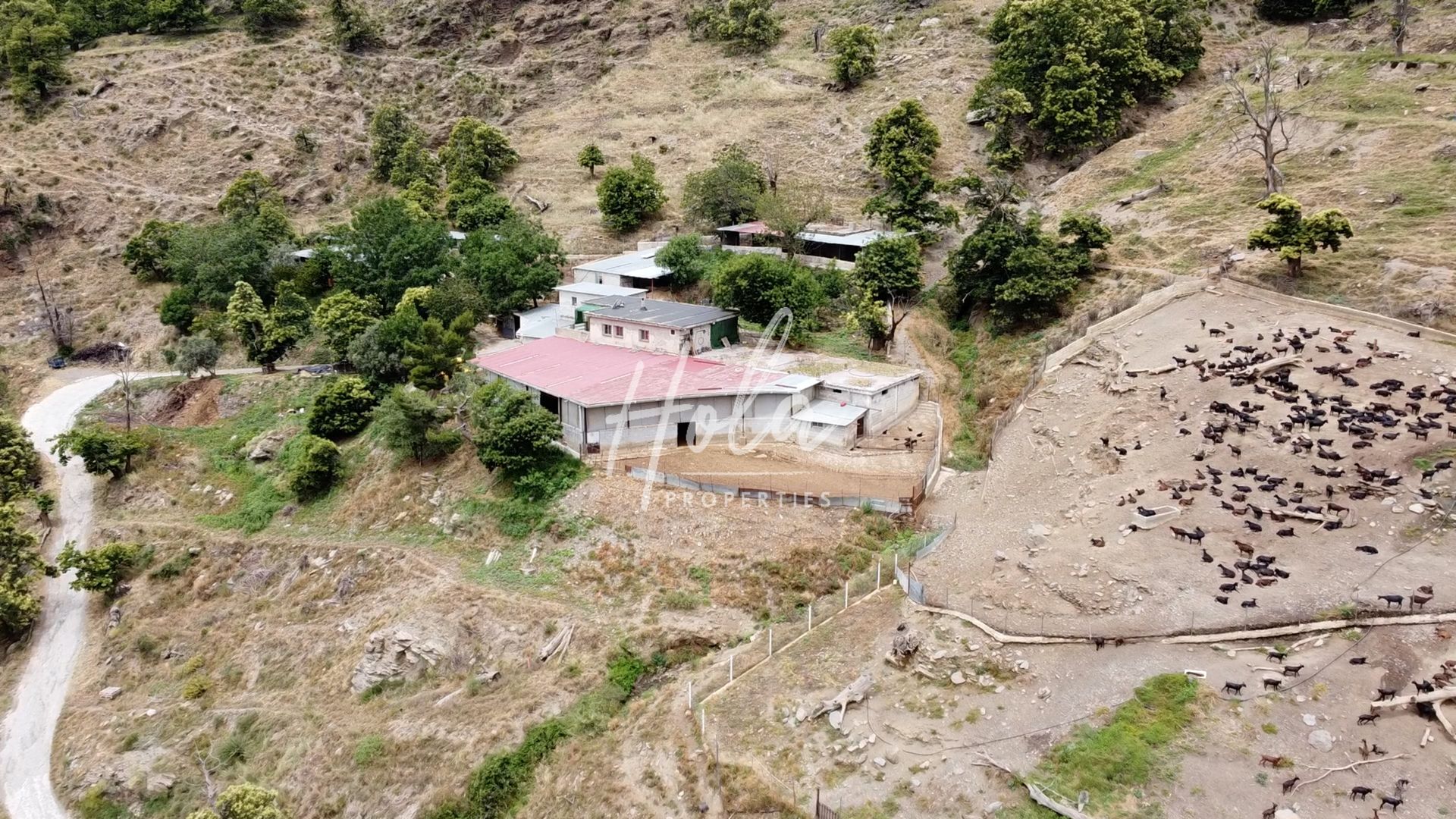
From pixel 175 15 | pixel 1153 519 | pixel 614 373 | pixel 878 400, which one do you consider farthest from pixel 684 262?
pixel 175 15

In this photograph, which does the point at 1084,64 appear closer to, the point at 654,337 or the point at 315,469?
the point at 654,337

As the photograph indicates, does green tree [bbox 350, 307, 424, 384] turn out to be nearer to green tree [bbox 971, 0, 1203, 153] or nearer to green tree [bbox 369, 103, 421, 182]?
green tree [bbox 369, 103, 421, 182]

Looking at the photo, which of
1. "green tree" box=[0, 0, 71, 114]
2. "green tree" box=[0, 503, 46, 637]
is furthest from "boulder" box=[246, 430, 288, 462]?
"green tree" box=[0, 0, 71, 114]

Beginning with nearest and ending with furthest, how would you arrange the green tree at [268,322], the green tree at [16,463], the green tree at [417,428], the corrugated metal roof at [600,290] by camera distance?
the green tree at [417,428] < the green tree at [16,463] < the corrugated metal roof at [600,290] < the green tree at [268,322]

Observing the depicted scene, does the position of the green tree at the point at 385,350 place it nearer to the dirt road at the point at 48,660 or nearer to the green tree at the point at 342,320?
the green tree at the point at 342,320

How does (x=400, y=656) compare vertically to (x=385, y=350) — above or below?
below

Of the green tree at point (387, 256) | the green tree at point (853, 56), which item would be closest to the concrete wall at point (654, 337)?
the green tree at point (387, 256)
